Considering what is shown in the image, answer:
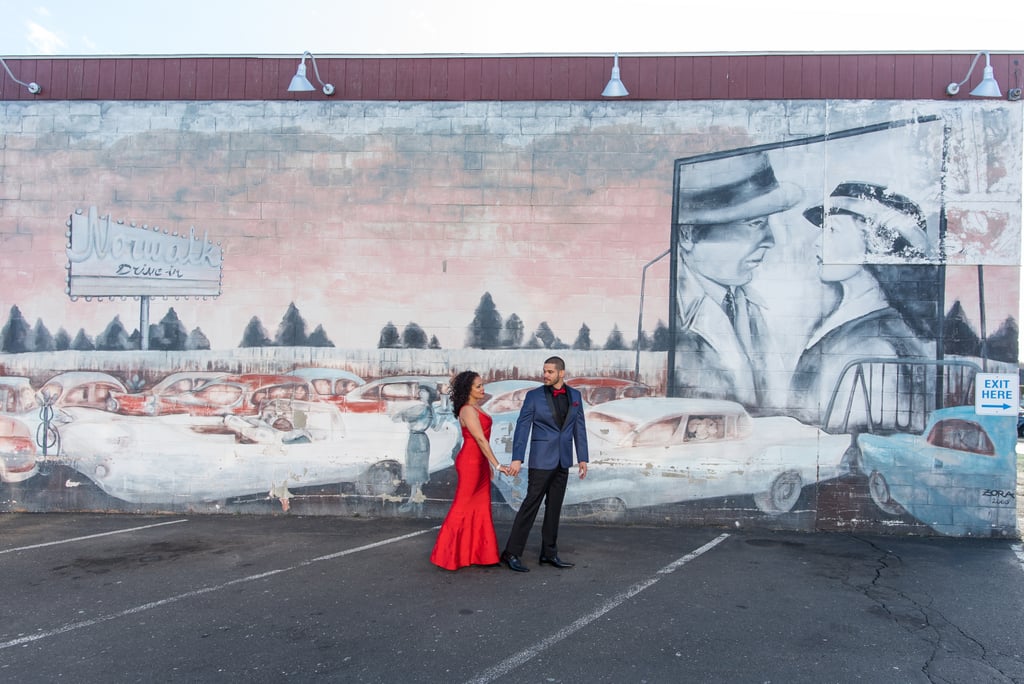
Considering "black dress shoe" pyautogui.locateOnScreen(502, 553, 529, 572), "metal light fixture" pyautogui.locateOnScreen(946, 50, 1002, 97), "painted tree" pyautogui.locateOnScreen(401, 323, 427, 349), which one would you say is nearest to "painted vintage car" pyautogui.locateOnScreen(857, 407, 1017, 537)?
"metal light fixture" pyautogui.locateOnScreen(946, 50, 1002, 97)

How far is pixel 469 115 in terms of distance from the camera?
907 cm

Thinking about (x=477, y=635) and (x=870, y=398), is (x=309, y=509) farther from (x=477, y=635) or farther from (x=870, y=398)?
(x=870, y=398)

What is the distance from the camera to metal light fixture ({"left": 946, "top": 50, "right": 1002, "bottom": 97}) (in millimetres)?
8273

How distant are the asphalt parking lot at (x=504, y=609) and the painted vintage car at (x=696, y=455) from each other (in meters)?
0.59

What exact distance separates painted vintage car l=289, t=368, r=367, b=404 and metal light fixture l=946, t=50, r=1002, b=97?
289 inches

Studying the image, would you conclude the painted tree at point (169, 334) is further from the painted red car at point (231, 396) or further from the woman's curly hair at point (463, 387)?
the woman's curly hair at point (463, 387)

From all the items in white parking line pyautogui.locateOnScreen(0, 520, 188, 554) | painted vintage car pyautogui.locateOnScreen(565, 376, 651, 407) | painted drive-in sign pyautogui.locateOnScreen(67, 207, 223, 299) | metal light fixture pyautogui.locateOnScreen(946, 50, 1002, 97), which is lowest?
white parking line pyautogui.locateOnScreen(0, 520, 188, 554)

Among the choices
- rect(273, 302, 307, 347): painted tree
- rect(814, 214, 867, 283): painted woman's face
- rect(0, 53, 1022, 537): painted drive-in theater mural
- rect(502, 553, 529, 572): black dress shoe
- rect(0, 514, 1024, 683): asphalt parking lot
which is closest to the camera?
rect(0, 514, 1024, 683): asphalt parking lot

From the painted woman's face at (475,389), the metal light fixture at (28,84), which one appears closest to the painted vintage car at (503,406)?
the painted woman's face at (475,389)

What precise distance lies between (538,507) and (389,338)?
3.16 metres

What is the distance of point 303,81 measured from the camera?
29.2ft

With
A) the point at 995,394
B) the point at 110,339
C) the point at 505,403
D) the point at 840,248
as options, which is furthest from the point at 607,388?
the point at 110,339

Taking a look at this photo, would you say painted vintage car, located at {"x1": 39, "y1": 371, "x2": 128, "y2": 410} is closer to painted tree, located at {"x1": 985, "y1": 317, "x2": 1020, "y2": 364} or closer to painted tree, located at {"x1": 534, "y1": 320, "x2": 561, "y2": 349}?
painted tree, located at {"x1": 534, "y1": 320, "x2": 561, "y2": 349}
